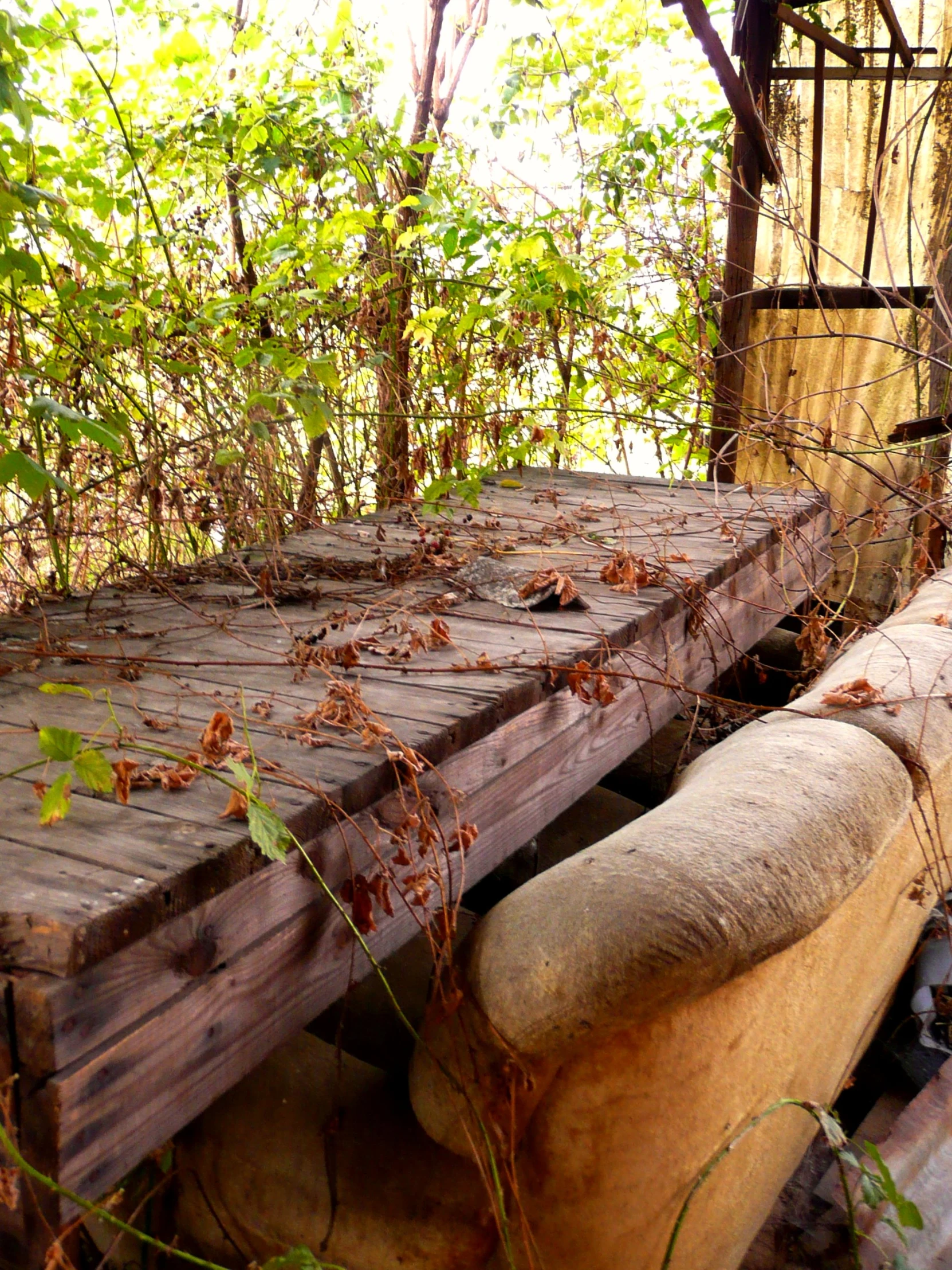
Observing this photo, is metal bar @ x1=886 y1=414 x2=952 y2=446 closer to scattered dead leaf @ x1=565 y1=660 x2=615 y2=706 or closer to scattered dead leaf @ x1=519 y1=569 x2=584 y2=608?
scattered dead leaf @ x1=519 y1=569 x2=584 y2=608

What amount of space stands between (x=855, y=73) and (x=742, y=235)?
0.93 m

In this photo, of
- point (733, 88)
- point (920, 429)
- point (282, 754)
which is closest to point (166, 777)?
point (282, 754)

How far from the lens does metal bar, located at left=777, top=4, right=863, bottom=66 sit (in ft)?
14.1

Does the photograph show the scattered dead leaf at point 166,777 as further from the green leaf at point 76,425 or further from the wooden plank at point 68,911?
the green leaf at point 76,425

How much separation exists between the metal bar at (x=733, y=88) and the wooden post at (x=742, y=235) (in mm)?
74

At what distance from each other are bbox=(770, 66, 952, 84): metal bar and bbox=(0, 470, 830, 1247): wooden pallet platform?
2.52m

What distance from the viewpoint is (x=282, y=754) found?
5.81ft

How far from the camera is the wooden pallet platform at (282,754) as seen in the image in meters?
1.23

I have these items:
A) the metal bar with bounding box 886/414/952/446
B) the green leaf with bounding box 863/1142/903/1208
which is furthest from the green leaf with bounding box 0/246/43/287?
the metal bar with bounding box 886/414/952/446

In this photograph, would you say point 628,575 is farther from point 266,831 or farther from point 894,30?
point 894,30

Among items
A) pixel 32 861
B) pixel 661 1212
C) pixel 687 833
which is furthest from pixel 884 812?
pixel 32 861

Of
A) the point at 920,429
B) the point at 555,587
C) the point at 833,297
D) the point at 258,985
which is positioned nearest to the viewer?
the point at 258,985

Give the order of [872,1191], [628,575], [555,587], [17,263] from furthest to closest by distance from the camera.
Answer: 1. [628,575]
2. [555,587]
3. [17,263]
4. [872,1191]

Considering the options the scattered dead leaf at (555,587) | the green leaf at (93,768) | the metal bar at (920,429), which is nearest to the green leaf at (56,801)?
the green leaf at (93,768)
